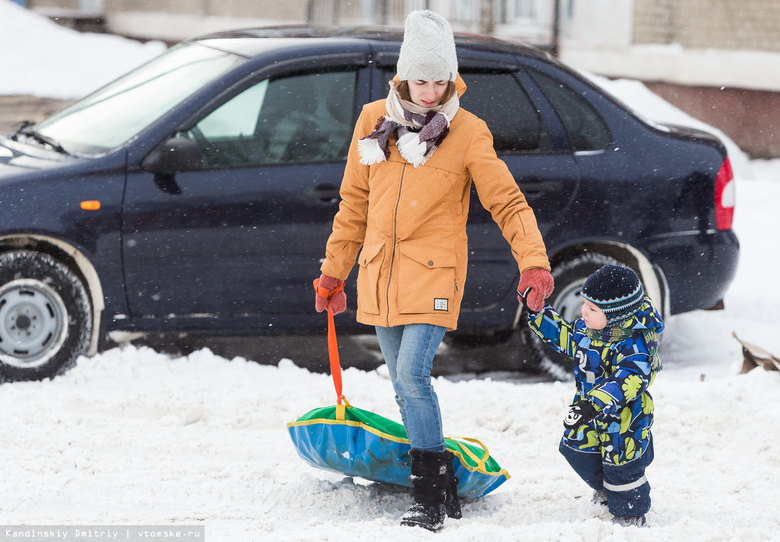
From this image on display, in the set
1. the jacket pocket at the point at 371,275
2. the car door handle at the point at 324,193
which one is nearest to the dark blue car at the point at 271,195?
the car door handle at the point at 324,193

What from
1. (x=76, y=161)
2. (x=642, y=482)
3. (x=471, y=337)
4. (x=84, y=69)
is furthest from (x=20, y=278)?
(x=84, y=69)

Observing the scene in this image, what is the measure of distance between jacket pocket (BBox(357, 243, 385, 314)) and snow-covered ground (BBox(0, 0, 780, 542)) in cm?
75

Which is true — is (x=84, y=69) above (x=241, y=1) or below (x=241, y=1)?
below

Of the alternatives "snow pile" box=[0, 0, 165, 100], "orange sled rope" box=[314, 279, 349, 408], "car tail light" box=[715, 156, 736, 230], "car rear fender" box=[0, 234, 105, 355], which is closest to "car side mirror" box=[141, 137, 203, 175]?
"car rear fender" box=[0, 234, 105, 355]

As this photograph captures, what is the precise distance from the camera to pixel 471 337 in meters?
6.38

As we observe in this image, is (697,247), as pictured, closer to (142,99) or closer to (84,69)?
(142,99)

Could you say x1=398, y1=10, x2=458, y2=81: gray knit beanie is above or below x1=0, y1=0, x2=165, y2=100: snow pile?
above

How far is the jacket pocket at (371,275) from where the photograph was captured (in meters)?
3.50

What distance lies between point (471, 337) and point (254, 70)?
216 centimetres

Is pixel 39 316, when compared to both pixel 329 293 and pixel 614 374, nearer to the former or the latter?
pixel 329 293

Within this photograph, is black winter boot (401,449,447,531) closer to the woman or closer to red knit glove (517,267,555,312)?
the woman

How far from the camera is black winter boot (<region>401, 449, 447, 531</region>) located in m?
3.48

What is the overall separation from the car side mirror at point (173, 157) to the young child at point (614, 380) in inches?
87.9

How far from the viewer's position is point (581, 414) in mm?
3348
